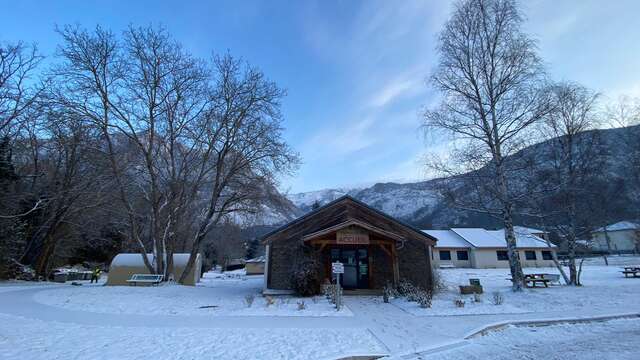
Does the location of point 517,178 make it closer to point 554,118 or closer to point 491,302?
point 554,118

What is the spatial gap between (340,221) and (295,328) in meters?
9.04

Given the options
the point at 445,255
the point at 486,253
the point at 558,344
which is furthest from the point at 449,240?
the point at 558,344

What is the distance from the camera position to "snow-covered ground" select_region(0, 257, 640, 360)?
6.86m

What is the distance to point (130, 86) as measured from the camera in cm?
1950

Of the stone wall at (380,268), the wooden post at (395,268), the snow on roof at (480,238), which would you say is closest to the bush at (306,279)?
the stone wall at (380,268)

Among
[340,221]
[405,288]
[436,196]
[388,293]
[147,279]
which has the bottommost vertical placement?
[388,293]

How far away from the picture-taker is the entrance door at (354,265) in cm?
1770

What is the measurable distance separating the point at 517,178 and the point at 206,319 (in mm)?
16386

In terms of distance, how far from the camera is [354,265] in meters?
18.0

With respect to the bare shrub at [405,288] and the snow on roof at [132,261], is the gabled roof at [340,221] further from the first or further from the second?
the snow on roof at [132,261]

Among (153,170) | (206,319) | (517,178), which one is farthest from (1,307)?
(517,178)

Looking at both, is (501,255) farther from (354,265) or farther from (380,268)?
(354,265)

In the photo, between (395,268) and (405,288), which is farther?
(395,268)

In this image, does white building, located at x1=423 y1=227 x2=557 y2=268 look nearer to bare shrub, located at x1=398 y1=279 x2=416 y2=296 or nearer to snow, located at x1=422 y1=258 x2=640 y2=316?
snow, located at x1=422 y1=258 x2=640 y2=316
